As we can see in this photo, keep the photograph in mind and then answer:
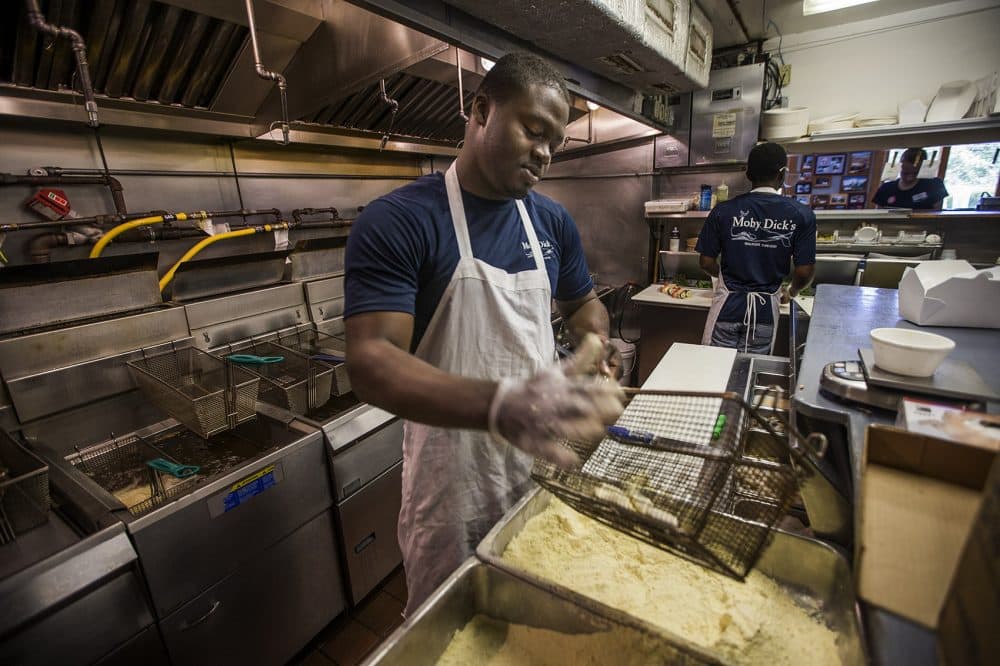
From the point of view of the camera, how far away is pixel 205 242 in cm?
261

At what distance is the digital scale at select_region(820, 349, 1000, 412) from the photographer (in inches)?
43.7

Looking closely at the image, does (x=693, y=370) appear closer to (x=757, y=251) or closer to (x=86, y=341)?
(x=757, y=251)

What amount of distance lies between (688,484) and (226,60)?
2.88m

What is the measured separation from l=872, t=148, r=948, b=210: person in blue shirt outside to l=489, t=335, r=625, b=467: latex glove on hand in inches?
196

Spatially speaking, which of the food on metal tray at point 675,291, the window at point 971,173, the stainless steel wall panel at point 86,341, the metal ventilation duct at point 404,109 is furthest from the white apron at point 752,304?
the stainless steel wall panel at point 86,341

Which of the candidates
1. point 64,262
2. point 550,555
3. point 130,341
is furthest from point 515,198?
point 64,262

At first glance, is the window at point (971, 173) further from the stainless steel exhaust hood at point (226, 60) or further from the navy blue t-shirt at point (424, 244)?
the navy blue t-shirt at point (424, 244)

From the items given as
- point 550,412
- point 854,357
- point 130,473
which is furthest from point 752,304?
point 130,473

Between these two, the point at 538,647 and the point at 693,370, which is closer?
the point at 538,647

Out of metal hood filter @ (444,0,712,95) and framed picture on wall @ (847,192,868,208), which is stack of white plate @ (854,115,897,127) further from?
metal hood filter @ (444,0,712,95)

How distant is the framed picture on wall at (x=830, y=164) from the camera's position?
15.8 ft

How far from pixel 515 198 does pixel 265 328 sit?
2.04 meters

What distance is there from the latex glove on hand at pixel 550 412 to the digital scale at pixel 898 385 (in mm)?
921

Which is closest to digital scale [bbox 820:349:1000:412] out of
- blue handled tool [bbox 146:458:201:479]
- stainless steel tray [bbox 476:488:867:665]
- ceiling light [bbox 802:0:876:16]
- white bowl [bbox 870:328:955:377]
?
white bowl [bbox 870:328:955:377]
